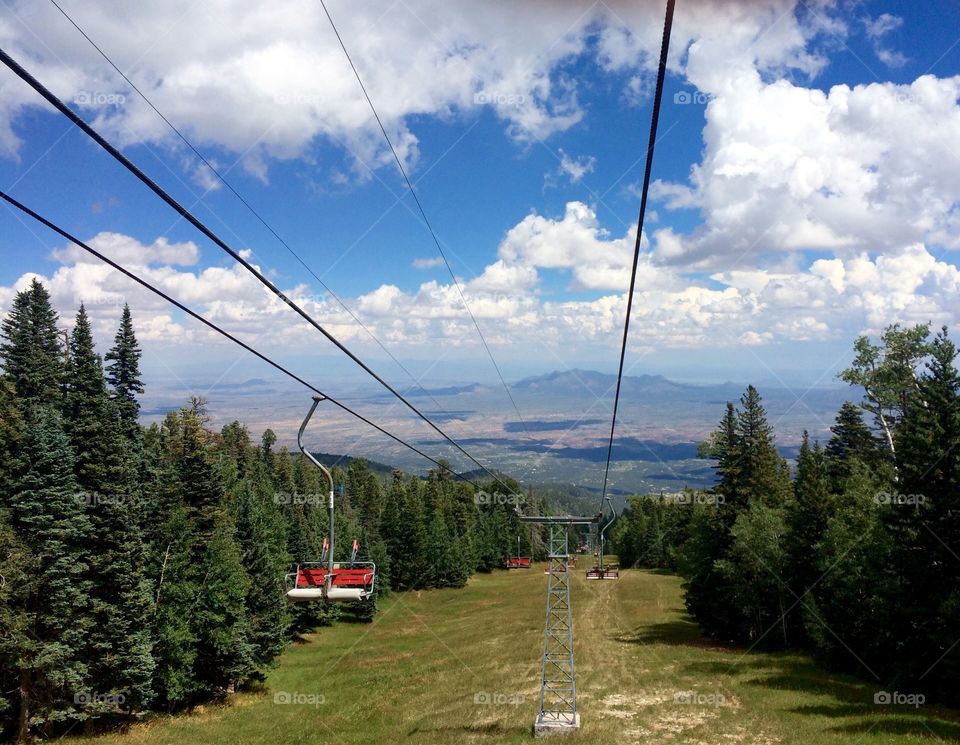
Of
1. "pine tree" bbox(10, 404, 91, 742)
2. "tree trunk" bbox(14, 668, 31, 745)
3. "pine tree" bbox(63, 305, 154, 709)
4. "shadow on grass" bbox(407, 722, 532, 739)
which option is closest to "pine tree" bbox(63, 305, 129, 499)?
"pine tree" bbox(63, 305, 154, 709)

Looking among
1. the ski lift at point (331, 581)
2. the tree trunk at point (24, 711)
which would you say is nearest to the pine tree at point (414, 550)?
the tree trunk at point (24, 711)

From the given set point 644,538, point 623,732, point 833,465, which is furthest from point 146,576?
point 644,538

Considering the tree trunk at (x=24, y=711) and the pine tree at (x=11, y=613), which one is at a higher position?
the pine tree at (x=11, y=613)

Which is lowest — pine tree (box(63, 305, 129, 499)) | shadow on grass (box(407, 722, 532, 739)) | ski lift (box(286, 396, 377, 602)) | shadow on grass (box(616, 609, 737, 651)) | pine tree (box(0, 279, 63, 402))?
shadow on grass (box(616, 609, 737, 651))

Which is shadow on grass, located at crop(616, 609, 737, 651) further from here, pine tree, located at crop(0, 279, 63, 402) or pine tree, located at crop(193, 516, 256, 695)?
pine tree, located at crop(0, 279, 63, 402)

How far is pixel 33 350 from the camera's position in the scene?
6288 centimetres

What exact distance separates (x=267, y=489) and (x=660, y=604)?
4861 cm

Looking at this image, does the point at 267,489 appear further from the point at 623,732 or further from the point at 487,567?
the point at 487,567

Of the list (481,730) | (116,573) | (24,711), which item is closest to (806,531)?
(481,730)

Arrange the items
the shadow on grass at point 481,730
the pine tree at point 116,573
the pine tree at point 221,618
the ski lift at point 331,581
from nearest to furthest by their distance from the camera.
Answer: the ski lift at point 331,581, the shadow on grass at point 481,730, the pine tree at point 116,573, the pine tree at point 221,618

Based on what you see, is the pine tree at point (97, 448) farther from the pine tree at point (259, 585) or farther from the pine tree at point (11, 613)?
the pine tree at point (259, 585)

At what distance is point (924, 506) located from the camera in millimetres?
32750

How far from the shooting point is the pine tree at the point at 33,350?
61.2 metres

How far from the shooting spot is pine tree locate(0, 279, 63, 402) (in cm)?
6119
